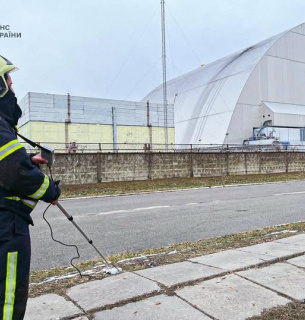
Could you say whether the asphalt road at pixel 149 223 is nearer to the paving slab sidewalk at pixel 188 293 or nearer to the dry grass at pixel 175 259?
the dry grass at pixel 175 259

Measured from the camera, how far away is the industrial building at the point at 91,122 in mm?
32562

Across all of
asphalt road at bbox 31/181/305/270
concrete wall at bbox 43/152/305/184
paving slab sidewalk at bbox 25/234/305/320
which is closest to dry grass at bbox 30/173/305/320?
paving slab sidewalk at bbox 25/234/305/320

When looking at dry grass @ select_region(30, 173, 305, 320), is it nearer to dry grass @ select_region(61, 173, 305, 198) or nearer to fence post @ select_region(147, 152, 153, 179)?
dry grass @ select_region(61, 173, 305, 198)

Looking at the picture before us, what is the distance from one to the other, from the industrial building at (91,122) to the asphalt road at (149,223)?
778 inches

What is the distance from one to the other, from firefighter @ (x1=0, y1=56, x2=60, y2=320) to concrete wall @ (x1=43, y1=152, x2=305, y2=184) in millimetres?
15004

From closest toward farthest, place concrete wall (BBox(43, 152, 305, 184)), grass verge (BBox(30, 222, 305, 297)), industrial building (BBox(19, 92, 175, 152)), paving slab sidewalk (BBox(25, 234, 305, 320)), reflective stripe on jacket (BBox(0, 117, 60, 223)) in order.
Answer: reflective stripe on jacket (BBox(0, 117, 60, 223)) → paving slab sidewalk (BBox(25, 234, 305, 320)) → grass verge (BBox(30, 222, 305, 297)) → concrete wall (BBox(43, 152, 305, 184)) → industrial building (BBox(19, 92, 175, 152))

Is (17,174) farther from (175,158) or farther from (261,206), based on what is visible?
(175,158)

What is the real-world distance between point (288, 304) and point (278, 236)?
3.06 metres

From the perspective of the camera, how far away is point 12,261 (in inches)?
86.8

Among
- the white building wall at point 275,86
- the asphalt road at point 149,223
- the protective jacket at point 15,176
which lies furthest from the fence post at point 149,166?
the white building wall at point 275,86

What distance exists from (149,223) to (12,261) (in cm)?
627

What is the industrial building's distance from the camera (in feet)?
107

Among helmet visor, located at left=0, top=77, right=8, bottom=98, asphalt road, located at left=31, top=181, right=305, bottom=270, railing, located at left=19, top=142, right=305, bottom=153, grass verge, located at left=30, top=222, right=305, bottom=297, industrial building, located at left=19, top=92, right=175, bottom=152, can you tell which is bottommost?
asphalt road, located at left=31, top=181, right=305, bottom=270

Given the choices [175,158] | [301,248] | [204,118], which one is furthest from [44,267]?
[204,118]
